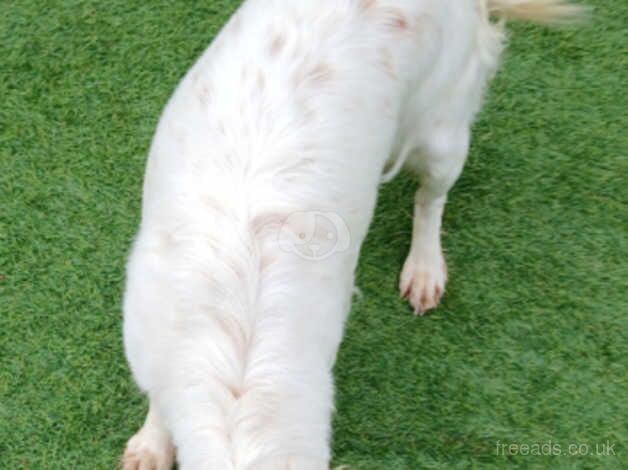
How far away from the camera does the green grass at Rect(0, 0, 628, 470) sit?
2775 millimetres

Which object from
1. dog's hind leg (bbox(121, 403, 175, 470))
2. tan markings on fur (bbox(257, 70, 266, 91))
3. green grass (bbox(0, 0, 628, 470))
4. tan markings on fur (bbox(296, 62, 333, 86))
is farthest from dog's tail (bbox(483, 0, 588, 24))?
dog's hind leg (bbox(121, 403, 175, 470))

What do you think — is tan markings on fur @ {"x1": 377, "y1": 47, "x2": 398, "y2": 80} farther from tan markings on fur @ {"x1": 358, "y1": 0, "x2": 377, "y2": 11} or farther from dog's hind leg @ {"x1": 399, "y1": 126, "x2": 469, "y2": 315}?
dog's hind leg @ {"x1": 399, "y1": 126, "x2": 469, "y2": 315}

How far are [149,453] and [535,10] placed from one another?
1764 millimetres

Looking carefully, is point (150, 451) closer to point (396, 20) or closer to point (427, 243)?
point (427, 243)

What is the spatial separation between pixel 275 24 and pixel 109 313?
1262mm

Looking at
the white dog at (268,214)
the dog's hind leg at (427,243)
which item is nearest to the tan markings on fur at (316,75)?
the white dog at (268,214)

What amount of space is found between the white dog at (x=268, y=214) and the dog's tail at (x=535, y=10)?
0.35m

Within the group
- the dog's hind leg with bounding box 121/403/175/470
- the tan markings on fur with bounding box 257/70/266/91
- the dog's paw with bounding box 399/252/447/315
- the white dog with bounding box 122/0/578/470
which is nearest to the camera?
the white dog with bounding box 122/0/578/470

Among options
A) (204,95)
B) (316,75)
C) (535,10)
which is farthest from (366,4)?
(535,10)

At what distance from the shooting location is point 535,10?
269 centimetres

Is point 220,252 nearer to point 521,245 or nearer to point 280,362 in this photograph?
point 280,362

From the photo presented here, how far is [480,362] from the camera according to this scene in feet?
9.61

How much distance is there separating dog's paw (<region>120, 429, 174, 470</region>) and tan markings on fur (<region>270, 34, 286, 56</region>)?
1.22m

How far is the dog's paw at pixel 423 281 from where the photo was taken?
2.96m
